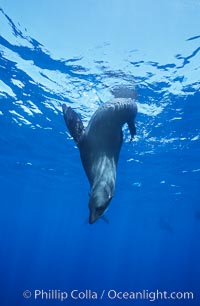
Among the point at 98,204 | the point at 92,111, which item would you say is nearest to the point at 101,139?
the point at 98,204

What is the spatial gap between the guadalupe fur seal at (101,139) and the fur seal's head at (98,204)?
17 cm

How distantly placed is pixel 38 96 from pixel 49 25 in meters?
5.86

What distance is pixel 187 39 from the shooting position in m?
10.4

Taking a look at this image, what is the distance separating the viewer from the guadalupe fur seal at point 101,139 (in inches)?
167

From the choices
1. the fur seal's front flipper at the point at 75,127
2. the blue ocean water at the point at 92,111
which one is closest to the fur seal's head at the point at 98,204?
the fur seal's front flipper at the point at 75,127

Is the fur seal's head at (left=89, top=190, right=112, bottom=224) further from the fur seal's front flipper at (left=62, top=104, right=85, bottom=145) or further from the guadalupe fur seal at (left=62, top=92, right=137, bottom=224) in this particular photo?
the fur seal's front flipper at (left=62, top=104, right=85, bottom=145)

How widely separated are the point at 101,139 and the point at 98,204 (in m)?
1.47

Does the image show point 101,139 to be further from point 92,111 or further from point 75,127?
point 92,111

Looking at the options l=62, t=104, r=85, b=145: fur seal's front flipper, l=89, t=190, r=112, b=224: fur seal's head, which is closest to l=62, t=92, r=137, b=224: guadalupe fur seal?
l=62, t=104, r=85, b=145: fur seal's front flipper

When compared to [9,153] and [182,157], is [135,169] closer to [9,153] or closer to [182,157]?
[182,157]

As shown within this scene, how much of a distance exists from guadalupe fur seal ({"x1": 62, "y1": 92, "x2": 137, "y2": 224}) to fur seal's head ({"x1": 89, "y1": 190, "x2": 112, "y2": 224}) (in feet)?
0.55

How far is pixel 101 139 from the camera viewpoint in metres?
4.78

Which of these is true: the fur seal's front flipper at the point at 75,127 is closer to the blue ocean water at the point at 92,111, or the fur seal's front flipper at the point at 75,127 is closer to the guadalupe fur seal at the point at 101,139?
the guadalupe fur seal at the point at 101,139

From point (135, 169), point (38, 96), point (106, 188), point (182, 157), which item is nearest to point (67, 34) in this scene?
point (38, 96)
